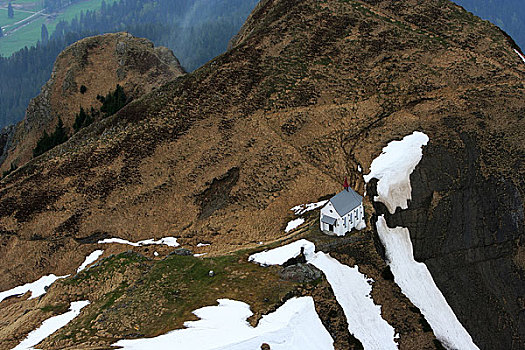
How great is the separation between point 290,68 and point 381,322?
4624 centimetres

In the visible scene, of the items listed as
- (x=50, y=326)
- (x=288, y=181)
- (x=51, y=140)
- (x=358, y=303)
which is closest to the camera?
(x=50, y=326)

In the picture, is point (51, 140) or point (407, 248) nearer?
point (407, 248)

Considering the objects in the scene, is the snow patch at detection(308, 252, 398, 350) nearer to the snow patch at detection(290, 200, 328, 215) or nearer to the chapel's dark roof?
the chapel's dark roof

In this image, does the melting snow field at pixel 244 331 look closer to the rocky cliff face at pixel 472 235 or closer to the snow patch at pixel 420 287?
the snow patch at pixel 420 287

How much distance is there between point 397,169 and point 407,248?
11398 millimetres

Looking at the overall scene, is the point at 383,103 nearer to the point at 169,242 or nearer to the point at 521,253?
the point at 521,253

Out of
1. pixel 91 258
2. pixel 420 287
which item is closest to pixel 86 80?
pixel 91 258

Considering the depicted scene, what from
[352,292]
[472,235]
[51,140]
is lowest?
[472,235]

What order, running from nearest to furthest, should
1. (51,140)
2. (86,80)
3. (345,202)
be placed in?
(345,202)
(51,140)
(86,80)

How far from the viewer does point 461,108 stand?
6356 cm

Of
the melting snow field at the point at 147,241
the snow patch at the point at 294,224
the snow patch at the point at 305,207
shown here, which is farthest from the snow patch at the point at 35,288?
the snow patch at the point at 305,207

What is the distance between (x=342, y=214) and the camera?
43.4 metres

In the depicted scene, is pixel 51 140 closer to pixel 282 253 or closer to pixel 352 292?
pixel 282 253

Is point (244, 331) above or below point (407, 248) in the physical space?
above
